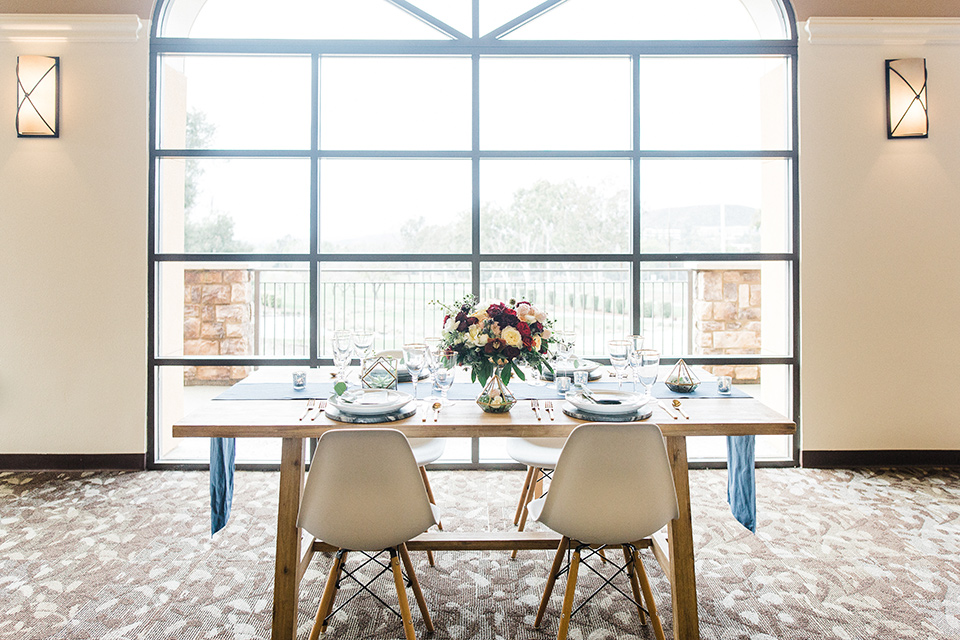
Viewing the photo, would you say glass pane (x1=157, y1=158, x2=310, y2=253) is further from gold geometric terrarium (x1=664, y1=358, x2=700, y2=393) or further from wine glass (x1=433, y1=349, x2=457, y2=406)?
gold geometric terrarium (x1=664, y1=358, x2=700, y2=393)

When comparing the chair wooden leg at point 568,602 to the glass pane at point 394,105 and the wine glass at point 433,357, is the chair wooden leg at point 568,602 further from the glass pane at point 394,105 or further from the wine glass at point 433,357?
the glass pane at point 394,105

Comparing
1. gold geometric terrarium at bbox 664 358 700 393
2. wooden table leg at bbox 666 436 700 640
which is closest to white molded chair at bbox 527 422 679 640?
wooden table leg at bbox 666 436 700 640

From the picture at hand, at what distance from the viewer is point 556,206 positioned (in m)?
3.42

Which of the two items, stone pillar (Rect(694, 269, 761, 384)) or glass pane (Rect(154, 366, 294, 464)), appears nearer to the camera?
glass pane (Rect(154, 366, 294, 464))

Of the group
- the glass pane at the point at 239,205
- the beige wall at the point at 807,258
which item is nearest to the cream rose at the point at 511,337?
the glass pane at the point at 239,205

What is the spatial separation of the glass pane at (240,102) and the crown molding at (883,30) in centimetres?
311

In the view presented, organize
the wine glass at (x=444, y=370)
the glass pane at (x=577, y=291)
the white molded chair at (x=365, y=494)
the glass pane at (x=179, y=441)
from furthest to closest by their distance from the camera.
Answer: the glass pane at (x=577, y=291)
the glass pane at (x=179, y=441)
the wine glass at (x=444, y=370)
the white molded chair at (x=365, y=494)

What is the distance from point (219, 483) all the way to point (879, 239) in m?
3.85

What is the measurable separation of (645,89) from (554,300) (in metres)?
1.44

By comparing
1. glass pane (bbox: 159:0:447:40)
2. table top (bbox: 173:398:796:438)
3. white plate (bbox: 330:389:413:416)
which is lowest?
table top (bbox: 173:398:796:438)

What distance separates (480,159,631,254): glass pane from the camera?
3.38 meters

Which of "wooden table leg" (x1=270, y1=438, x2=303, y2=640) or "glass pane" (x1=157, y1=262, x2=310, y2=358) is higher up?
"glass pane" (x1=157, y1=262, x2=310, y2=358)

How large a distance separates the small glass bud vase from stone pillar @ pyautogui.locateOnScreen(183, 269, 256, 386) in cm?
211

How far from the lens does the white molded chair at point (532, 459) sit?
218 centimetres
